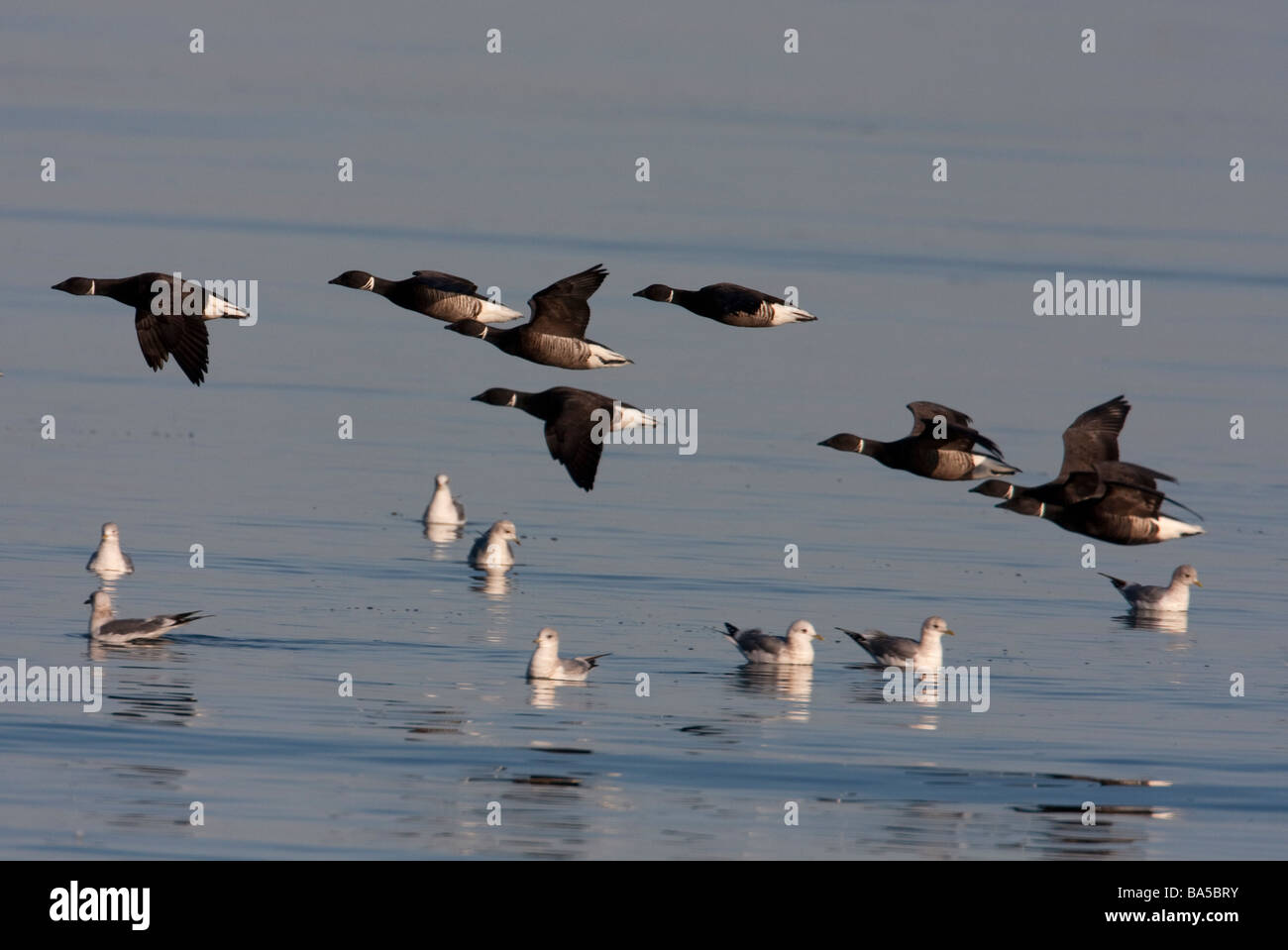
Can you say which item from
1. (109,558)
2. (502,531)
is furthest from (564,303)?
(109,558)

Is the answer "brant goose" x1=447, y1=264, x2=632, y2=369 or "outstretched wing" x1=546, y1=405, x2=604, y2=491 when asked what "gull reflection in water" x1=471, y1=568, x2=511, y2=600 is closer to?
"brant goose" x1=447, y1=264, x2=632, y2=369

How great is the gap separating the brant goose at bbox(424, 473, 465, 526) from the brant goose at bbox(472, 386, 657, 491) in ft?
47.8

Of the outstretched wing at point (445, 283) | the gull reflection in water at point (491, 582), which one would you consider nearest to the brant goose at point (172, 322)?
the outstretched wing at point (445, 283)

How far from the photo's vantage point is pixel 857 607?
113ft

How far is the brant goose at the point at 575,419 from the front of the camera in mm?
23859

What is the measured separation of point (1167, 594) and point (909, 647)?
25.1ft

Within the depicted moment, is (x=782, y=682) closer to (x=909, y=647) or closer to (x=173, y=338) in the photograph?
(x=909, y=647)

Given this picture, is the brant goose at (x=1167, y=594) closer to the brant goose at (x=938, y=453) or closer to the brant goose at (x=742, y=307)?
the brant goose at (x=938, y=453)

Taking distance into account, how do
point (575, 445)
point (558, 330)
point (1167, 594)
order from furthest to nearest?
1. point (1167, 594)
2. point (558, 330)
3. point (575, 445)

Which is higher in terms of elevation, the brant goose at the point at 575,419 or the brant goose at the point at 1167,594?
the brant goose at the point at 575,419

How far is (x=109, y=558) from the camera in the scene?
34.8 metres

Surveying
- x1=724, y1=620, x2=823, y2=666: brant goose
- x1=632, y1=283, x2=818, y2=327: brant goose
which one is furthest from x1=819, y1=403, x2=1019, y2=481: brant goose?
x1=724, y1=620, x2=823, y2=666: brant goose

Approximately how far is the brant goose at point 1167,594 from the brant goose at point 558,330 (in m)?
12.9

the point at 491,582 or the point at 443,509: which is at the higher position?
the point at 443,509
